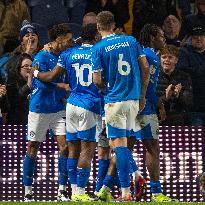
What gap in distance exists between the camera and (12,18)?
19.7 meters

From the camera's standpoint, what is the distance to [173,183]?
55.3 ft

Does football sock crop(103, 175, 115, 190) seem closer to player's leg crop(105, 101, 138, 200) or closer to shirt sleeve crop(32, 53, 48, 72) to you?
player's leg crop(105, 101, 138, 200)

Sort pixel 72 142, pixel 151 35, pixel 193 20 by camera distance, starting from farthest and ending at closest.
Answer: pixel 193 20, pixel 72 142, pixel 151 35

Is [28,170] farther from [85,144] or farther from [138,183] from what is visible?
[138,183]

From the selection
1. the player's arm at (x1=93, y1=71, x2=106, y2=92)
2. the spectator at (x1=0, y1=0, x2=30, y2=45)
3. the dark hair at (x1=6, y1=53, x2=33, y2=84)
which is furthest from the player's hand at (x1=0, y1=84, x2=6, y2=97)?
the player's arm at (x1=93, y1=71, x2=106, y2=92)

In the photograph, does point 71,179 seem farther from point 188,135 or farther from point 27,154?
point 188,135

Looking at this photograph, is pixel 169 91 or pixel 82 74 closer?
pixel 82 74

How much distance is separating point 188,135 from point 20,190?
252cm

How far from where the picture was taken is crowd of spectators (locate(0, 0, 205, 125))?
17438 mm

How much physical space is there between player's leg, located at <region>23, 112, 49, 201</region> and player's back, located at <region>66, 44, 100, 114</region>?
105cm

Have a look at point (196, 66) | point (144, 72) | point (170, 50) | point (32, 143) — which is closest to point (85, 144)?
point (32, 143)

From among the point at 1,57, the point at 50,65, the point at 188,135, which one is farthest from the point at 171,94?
the point at 1,57

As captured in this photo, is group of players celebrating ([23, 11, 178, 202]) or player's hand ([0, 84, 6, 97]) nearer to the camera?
group of players celebrating ([23, 11, 178, 202])

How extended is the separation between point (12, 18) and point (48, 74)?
404 cm
